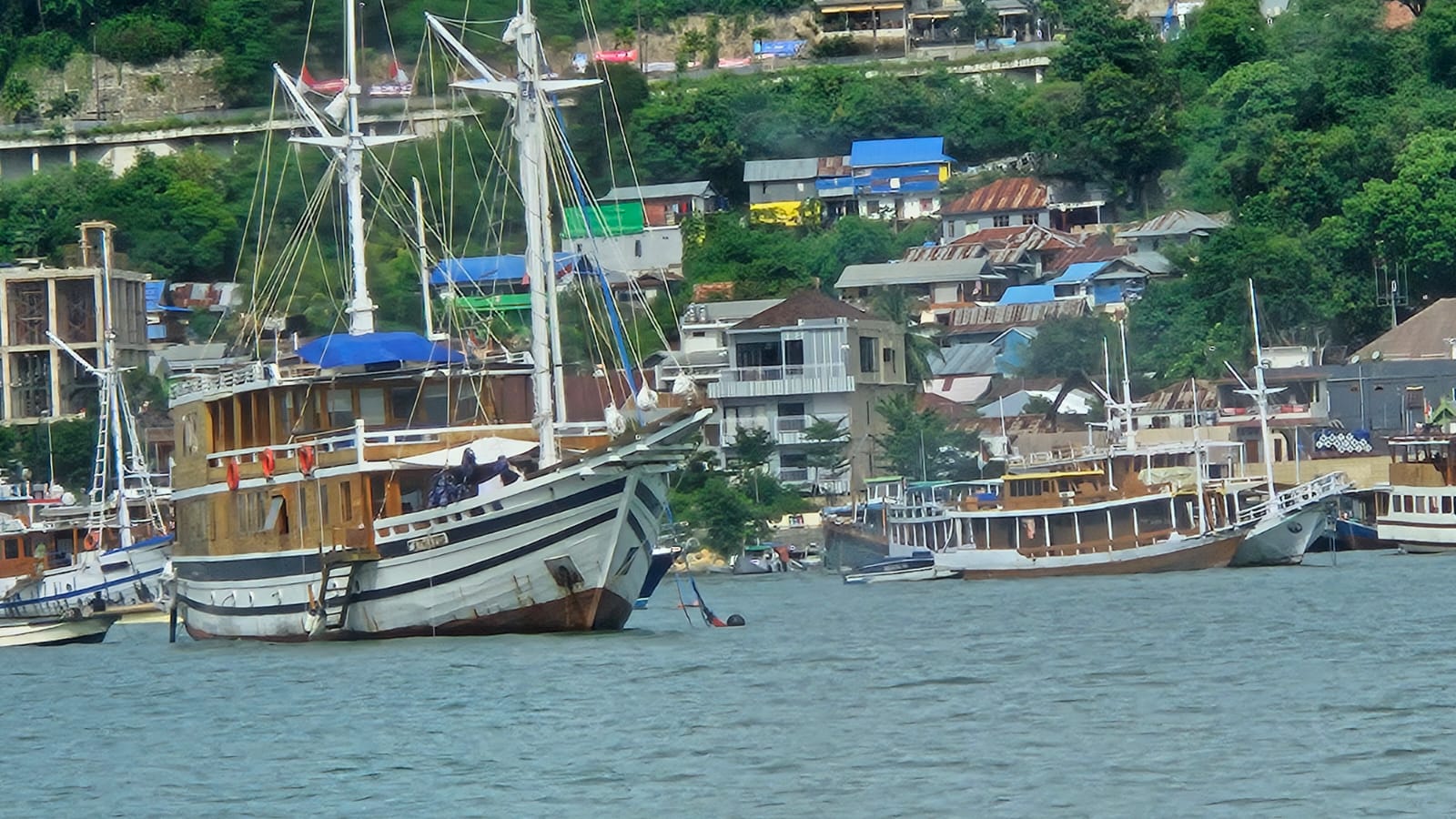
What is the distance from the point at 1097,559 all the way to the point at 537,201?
23.3 meters

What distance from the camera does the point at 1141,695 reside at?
27.4 meters

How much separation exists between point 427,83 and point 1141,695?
192 feet

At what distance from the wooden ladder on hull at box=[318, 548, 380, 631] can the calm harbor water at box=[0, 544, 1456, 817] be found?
404 millimetres

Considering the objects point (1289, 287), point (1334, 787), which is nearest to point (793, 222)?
point (1289, 287)

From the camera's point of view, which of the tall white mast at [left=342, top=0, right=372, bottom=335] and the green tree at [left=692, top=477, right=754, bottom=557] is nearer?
the tall white mast at [left=342, top=0, right=372, bottom=335]

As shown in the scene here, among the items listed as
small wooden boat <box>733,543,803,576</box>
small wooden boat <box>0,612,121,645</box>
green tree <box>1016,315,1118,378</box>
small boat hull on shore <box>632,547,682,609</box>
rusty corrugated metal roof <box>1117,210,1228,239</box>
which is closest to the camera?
small boat hull on shore <box>632,547,682,609</box>

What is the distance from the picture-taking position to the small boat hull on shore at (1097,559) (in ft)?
179

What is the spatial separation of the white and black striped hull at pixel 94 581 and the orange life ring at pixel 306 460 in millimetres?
18945

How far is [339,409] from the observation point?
122 feet

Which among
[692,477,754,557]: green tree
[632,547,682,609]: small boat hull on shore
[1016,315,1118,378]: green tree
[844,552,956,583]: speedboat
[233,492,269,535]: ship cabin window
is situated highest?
[1016,315,1118,378]: green tree

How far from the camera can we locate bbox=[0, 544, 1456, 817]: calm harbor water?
21.8 meters

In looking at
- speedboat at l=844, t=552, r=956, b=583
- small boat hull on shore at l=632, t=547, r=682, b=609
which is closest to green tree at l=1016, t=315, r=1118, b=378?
speedboat at l=844, t=552, r=956, b=583

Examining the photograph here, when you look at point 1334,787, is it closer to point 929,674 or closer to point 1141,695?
point 1141,695

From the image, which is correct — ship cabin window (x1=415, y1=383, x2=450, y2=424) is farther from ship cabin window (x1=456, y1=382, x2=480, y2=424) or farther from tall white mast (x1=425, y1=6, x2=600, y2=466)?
tall white mast (x1=425, y1=6, x2=600, y2=466)
